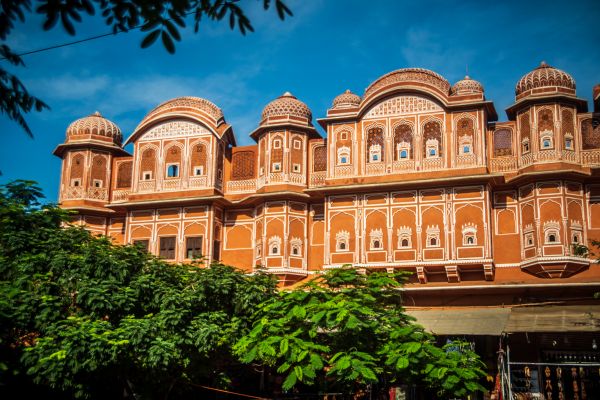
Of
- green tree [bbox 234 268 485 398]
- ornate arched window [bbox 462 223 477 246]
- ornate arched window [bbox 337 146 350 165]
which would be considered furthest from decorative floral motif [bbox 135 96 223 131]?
green tree [bbox 234 268 485 398]

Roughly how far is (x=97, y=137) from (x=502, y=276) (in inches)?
658

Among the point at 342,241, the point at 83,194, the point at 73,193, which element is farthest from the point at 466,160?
the point at 73,193

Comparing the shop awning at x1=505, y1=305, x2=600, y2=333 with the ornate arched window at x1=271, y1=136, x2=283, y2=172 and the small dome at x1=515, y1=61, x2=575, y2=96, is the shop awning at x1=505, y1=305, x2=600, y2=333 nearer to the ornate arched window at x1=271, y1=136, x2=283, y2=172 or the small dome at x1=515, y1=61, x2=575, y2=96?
the small dome at x1=515, y1=61, x2=575, y2=96

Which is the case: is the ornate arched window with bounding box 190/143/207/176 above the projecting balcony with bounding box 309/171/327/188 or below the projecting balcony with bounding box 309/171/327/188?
above

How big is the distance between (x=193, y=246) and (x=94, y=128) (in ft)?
22.6

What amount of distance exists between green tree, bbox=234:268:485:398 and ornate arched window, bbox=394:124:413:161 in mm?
9064

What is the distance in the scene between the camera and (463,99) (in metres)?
24.5

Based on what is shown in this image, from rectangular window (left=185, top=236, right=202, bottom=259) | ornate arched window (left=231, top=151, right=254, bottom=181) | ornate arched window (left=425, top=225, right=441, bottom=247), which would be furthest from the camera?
ornate arched window (left=231, top=151, right=254, bottom=181)

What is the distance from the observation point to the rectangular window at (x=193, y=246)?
2641cm

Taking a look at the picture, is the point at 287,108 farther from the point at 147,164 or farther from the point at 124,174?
the point at 124,174

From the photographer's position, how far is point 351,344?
49.7 ft

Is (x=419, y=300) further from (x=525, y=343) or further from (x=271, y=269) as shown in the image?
(x=271, y=269)

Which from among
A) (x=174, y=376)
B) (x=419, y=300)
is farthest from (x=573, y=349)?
(x=174, y=376)

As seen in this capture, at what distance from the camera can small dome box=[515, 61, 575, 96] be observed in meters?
23.8
